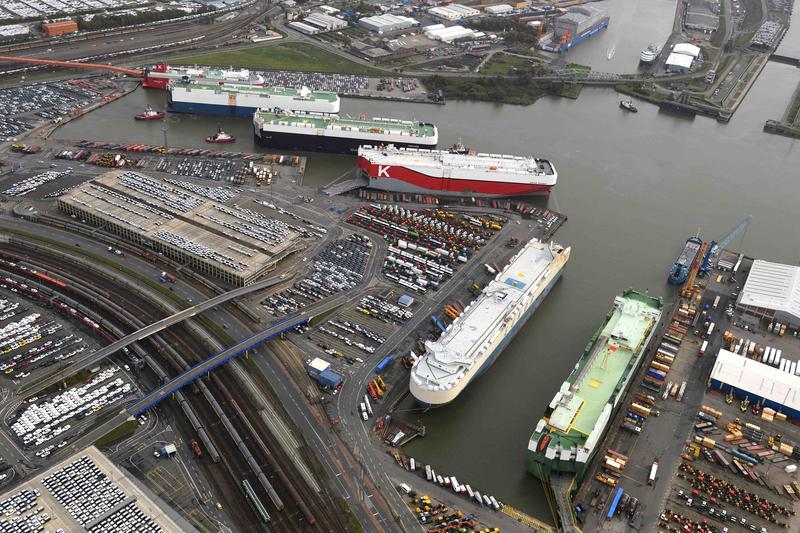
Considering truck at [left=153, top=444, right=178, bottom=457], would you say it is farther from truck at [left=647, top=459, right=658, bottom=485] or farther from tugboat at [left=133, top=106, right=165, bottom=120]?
tugboat at [left=133, top=106, right=165, bottom=120]

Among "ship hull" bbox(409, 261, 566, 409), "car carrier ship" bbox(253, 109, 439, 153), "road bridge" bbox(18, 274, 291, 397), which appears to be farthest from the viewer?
"car carrier ship" bbox(253, 109, 439, 153)

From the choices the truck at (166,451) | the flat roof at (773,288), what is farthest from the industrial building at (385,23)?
the truck at (166,451)

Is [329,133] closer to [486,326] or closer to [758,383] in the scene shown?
[486,326]

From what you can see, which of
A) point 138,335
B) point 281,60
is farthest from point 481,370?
point 281,60

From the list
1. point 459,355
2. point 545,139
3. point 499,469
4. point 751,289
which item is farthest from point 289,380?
point 545,139

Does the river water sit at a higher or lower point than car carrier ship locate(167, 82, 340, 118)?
lower

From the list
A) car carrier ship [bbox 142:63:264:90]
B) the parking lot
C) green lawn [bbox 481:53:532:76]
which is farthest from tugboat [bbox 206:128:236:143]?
green lawn [bbox 481:53:532:76]

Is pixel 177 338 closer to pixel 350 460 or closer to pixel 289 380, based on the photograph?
pixel 289 380

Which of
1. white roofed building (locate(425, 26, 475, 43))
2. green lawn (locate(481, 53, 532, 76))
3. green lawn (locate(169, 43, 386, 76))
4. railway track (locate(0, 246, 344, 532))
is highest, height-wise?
white roofed building (locate(425, 26, 475, 43))
